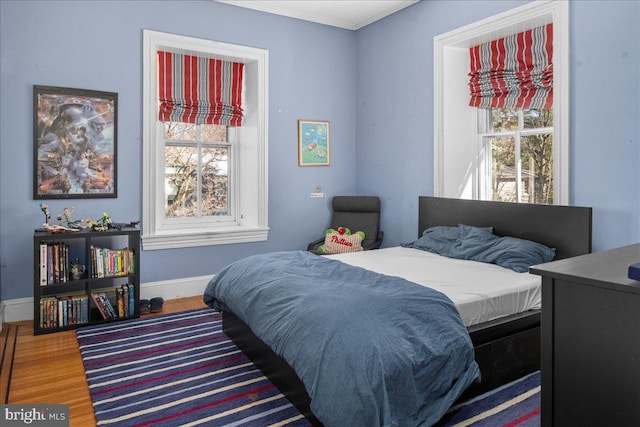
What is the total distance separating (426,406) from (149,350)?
1916 mm

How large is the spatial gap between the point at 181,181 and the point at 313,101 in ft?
5.49

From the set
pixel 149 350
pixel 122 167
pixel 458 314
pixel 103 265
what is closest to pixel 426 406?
pixel 458 314

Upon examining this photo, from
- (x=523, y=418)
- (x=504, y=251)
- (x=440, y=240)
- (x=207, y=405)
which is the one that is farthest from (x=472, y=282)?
(x=207, y=405)

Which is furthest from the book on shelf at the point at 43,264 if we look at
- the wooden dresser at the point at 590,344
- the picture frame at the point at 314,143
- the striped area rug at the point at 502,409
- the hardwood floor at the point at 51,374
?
the wooden dresser at the point at 590,344

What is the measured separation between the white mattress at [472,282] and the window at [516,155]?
102 cm

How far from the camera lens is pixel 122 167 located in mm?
3850

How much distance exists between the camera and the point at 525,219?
3342 millimetres

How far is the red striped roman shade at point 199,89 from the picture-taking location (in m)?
4.18

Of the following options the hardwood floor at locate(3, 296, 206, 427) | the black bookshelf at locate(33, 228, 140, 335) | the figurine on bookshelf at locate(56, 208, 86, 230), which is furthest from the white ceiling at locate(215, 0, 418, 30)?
the hardwood floor at locate(3, 296, 206, 427)

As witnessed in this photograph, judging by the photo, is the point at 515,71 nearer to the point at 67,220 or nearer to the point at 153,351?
the point at 153,351

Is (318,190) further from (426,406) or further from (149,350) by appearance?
(426,406)

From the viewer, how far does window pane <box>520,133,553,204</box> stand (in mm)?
3615

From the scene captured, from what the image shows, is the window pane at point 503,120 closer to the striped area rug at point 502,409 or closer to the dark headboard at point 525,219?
the dark headboard at point 525,219

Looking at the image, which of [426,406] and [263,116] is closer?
[426,406]
